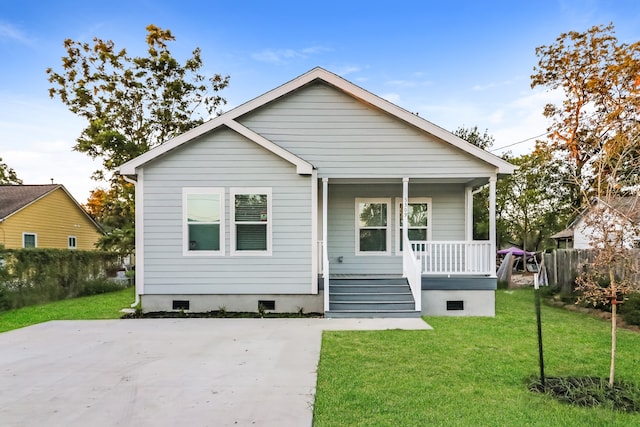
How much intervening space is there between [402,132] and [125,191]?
15607 mm

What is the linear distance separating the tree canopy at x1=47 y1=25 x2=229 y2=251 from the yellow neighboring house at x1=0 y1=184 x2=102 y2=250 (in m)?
3.51

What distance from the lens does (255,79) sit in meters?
15.9

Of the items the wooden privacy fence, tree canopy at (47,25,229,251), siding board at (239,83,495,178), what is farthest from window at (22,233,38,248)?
the wooden privacy fence

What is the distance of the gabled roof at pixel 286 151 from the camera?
8164 millimetres

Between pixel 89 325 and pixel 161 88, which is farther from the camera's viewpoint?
pixel 161 88

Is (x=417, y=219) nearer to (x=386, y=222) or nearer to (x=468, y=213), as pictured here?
(x=386, y=222)

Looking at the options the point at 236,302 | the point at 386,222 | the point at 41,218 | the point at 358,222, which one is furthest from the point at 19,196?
the point at 386,222

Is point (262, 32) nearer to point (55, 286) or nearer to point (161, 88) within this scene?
point (161, 88)

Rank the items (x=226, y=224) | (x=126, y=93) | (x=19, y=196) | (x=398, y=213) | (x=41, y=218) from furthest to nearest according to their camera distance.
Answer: (x=41, y=218) < (x=19, y=196) < (x=126, y=93) < (x=398, y=213) < (x=226, y=224)

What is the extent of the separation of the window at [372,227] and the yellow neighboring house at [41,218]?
16.1 m

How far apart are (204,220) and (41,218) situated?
16.3 metres

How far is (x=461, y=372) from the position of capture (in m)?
4.40

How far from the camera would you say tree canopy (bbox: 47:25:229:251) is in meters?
17.8

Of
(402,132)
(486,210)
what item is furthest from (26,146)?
(486,210)
